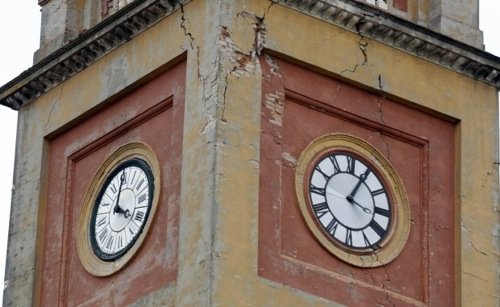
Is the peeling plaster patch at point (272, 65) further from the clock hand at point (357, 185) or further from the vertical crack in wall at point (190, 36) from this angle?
the clock hand at point (357, 185)

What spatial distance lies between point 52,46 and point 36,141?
1.20 metres

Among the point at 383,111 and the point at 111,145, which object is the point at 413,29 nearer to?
the point at 383,111

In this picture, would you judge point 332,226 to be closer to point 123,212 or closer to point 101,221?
point 123,212

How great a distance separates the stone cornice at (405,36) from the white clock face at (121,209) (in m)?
2.53

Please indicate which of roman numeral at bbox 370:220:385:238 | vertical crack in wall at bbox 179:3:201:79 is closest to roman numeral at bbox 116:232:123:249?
vertical crack in wall at bbox 179:3:201:79

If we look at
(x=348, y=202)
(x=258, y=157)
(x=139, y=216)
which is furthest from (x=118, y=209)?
(x=348, y=202)

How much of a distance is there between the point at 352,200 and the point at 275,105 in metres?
1.36

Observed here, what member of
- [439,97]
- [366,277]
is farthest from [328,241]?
[439,97]

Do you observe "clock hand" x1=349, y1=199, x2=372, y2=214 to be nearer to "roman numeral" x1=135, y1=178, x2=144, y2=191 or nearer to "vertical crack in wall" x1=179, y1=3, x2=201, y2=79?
"vertical crack in wall" x1=179, y1=3, x2=201, y2=79

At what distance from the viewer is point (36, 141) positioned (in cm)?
3094

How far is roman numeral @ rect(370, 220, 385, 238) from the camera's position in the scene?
95.3 ft

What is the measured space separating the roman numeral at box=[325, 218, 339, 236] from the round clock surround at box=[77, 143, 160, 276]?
1911 mm

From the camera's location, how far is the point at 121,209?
29328mm

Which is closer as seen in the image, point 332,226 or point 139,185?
point 332,226
